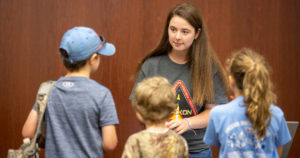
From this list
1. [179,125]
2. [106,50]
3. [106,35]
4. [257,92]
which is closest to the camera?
[257,92]

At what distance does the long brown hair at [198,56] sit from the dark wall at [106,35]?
2.21 feet

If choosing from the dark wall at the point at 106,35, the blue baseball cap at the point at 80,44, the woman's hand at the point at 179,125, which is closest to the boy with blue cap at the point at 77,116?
the blue baseball cap at the point at 80,44

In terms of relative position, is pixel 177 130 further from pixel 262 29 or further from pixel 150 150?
pixel 262 29

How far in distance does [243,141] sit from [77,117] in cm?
79

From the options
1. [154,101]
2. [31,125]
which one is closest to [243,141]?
[154,101]

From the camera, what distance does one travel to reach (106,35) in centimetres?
298

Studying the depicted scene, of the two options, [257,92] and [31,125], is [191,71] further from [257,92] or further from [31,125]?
[31,125]

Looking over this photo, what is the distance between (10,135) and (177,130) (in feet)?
5.23

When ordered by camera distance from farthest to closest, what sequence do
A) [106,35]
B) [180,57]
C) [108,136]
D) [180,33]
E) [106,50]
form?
1. [106,35]
2. [180,57]
3. [180,33]
4. [106,50]
5. [108,136]

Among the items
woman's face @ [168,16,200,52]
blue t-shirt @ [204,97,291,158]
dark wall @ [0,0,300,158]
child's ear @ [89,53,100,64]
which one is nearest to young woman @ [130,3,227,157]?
woman's face @ [168,16,200,52]

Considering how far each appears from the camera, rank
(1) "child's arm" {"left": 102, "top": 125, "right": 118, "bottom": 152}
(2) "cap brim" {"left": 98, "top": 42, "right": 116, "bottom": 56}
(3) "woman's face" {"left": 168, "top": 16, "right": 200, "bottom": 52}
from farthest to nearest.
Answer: (3) "woman's face" {"left": 168, "top": 16, "right": 200, "bottom": 52}
(2) "cap brim" {"left": 98, "top": 42, "right": 116, "bottom": 56}
(1) "child's arm" {"left": 102, "top": 125, "right": 118, "bottom": 152}

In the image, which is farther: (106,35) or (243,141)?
(106,35)

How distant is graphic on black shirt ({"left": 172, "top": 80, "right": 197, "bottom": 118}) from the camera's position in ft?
7.31

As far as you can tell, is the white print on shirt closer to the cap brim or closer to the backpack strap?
the cap brim
